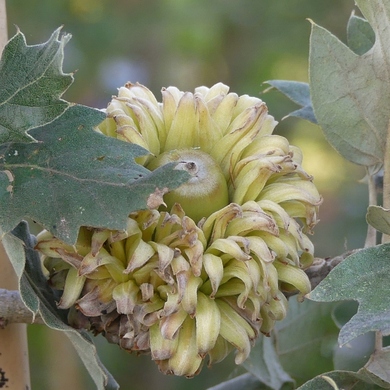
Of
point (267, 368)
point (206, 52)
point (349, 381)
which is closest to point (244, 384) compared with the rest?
point (267, 368)

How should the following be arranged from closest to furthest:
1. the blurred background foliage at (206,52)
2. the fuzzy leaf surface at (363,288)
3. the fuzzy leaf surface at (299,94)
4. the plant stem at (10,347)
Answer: the fuzzy leaf surface at (363,288), the plant stem at (10,347), the fuzzy leaf surface at (299,94), the blurred background foliage at (206,52)

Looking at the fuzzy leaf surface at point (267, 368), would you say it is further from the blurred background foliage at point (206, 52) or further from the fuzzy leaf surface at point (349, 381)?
the blurred background foliage at point (206, 52)

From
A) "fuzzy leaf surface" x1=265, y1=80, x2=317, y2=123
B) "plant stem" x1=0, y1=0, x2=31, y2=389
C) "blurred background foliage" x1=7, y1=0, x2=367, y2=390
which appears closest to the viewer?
"plant stem" x1=0, y1=0, x2=31, y2=389

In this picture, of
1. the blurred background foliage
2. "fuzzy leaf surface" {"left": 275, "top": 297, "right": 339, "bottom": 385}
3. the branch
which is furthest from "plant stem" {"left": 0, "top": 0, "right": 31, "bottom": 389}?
the blurred background foliage

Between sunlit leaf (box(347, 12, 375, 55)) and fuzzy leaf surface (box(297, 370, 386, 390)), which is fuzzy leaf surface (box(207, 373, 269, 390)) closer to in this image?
fuzzy leaf surface (box(297, 370, 386, 390))

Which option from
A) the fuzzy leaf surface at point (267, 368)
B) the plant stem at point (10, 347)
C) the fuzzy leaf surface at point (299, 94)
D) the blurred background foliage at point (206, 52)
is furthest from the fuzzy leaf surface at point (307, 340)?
the blurred background foliage at point (206, 52)
